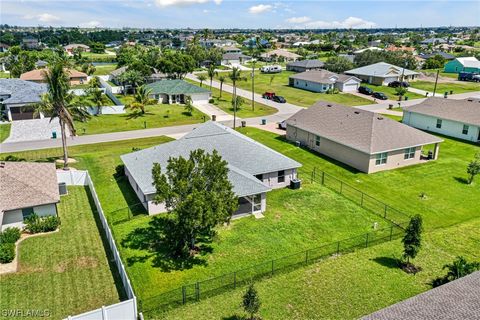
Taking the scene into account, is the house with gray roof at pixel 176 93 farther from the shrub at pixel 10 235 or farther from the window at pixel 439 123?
the shrub at pixel 10 235

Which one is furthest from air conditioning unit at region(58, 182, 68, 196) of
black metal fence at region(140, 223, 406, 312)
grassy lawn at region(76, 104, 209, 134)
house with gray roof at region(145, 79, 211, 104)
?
house with gray roof at region(145, 79, 211, 104)

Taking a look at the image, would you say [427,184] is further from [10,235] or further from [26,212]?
[10,235]

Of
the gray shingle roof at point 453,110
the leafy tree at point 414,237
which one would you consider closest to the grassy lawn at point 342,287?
the leafy tree at point 414,237

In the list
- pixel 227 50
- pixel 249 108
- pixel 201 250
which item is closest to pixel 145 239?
pixel 201 250

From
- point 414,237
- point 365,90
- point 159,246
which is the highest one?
point 365,90

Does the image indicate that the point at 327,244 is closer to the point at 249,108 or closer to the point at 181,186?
the point at 181,186

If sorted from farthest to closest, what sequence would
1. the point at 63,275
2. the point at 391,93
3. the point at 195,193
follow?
1. the point at 391,93
2. the point at 63,275
3. the point at 195,193

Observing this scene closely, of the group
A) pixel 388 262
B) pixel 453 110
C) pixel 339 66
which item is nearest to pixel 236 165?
pixel 388 262
